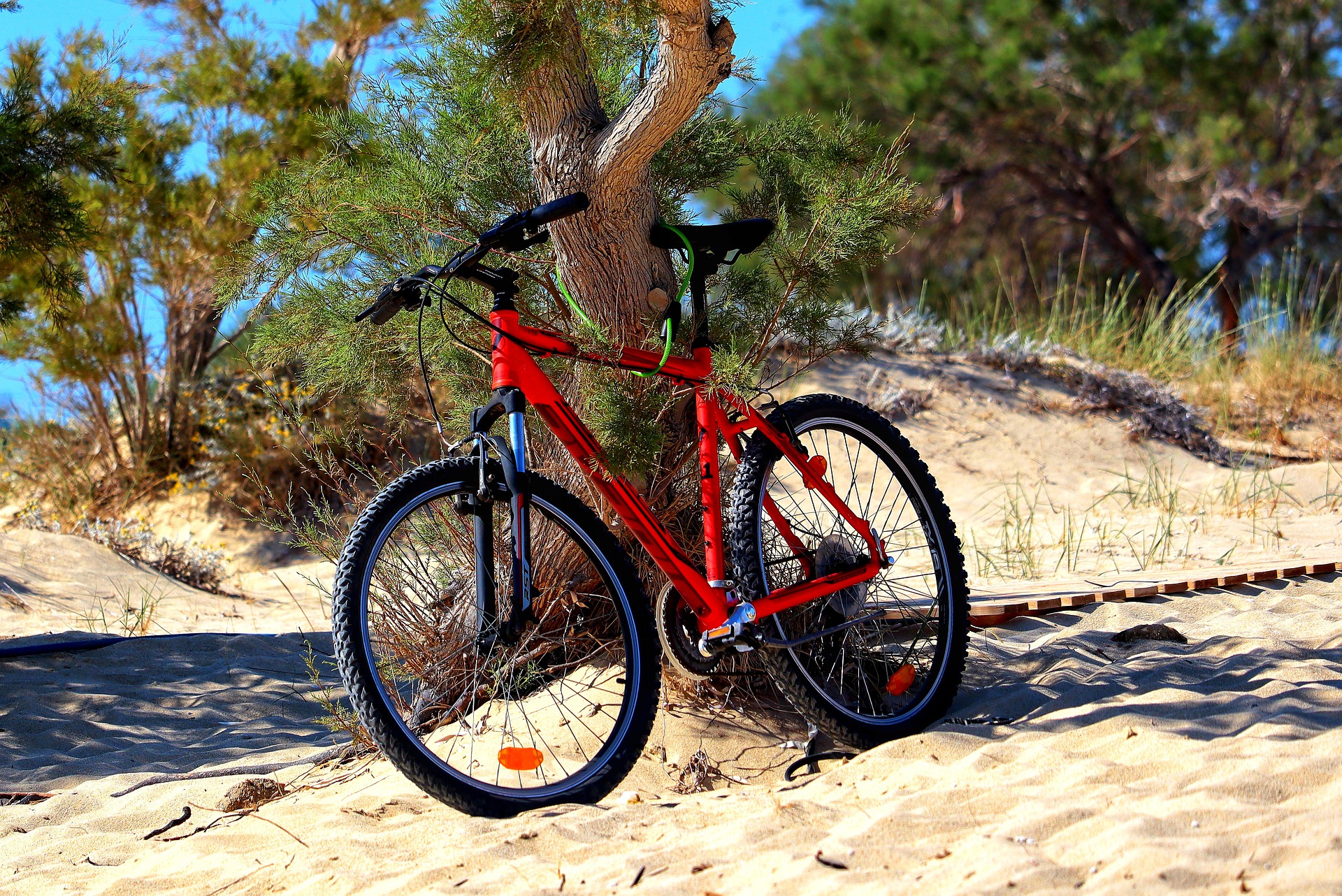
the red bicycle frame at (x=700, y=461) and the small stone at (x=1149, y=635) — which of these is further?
the small stone at (x=1149, y=635)

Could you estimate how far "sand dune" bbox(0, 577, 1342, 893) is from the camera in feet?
6.85

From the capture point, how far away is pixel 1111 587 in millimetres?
4441

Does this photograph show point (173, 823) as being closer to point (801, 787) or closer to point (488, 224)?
point (801, 787)

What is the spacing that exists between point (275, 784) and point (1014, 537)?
4311 millimetres

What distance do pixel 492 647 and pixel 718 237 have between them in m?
1.27

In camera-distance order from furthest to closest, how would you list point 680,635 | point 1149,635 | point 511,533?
point 1149,635 → point 680,635 → point 511,533

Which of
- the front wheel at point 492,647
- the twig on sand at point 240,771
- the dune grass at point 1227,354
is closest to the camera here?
the front wheel at point 492,647

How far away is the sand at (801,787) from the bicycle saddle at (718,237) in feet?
4.25

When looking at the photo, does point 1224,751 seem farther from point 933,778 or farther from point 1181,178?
point 1181,178

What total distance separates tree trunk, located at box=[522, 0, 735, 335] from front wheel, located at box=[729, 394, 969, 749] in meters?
0.58

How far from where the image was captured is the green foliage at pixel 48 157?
4.71 meters

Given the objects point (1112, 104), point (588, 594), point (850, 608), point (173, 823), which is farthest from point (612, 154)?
point (1112, 104)

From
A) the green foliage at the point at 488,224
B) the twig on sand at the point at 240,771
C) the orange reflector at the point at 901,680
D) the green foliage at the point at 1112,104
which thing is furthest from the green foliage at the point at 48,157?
the green foliage at the point at 1112,104

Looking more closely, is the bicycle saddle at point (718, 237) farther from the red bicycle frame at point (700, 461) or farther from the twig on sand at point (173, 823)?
the twig on sand at point (173, 823)
